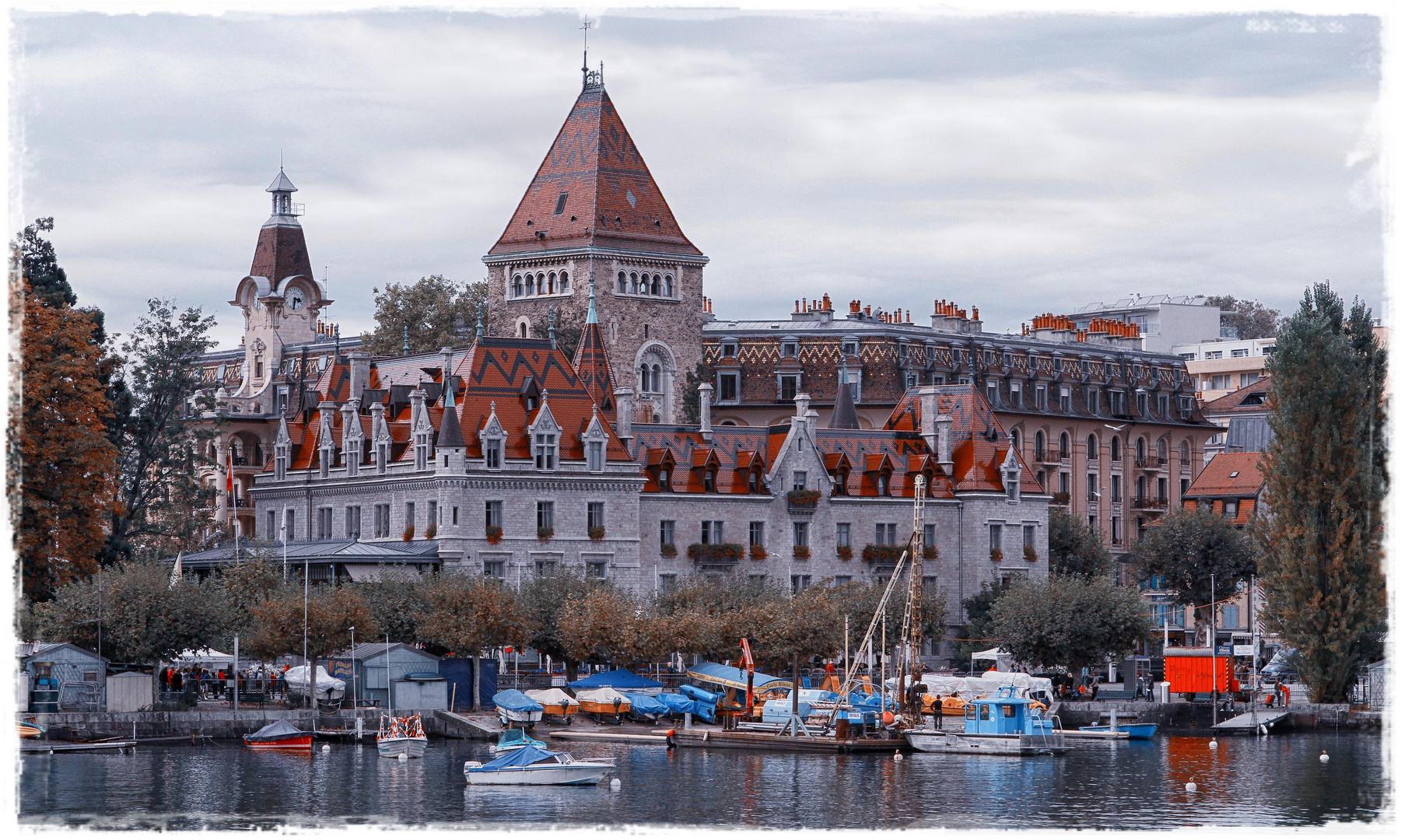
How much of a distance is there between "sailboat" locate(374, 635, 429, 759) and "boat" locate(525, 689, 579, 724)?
21.3ft

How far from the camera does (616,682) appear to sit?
103 m

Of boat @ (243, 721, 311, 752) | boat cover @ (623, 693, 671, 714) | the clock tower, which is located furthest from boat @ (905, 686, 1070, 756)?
the clock tower

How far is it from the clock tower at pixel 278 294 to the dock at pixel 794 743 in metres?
80.1

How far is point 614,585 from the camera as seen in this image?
11569 centimetres

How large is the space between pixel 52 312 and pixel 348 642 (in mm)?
19023

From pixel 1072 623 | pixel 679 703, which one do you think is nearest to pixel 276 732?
pixel 679 703

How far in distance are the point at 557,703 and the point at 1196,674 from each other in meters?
34.6

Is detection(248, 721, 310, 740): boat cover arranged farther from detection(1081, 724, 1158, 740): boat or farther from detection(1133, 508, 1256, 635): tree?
detection(1133, 508, 1256, 635): tree

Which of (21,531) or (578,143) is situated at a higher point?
(578,143)

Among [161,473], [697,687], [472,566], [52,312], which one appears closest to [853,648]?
[697,687]

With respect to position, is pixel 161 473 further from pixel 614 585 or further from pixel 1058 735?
pixel 1058 735

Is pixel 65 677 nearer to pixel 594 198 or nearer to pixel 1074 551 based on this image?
pixel 594 198

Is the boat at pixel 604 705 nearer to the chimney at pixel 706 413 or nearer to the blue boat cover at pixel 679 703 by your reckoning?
the blue boat cover at pixel 679 703

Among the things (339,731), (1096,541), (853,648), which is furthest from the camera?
(1096,541)
